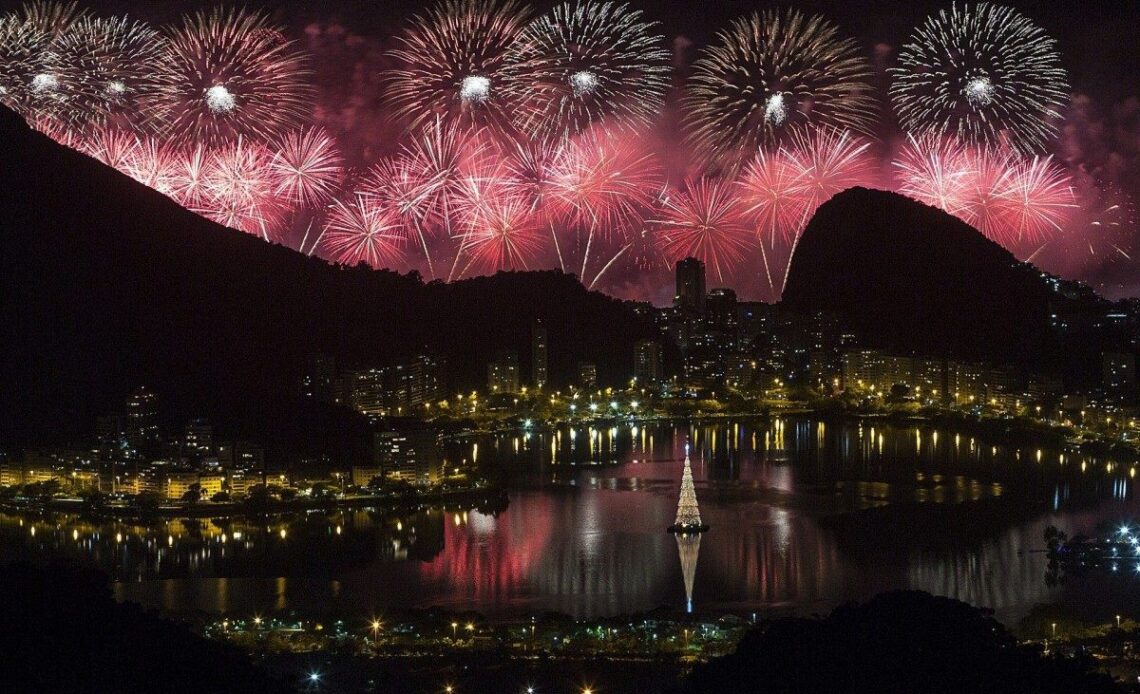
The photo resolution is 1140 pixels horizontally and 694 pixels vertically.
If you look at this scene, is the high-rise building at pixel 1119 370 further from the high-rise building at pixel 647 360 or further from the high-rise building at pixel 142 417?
the high-rise building at pixel 142 417

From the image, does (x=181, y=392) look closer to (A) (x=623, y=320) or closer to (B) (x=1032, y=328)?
(A) (x=623, y=320)

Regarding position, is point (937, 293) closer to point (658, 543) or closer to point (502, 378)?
point (502, 378)

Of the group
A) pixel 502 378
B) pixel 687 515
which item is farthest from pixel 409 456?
pixel 502 378

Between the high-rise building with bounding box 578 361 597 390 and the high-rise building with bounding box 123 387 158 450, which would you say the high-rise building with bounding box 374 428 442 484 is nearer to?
the high-rise building with bounding box 123 387 158 450

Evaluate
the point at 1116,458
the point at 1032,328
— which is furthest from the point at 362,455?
the point at 1032,328

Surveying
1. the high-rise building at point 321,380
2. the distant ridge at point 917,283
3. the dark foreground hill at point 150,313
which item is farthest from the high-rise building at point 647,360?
the high-rise building at point 321,380
